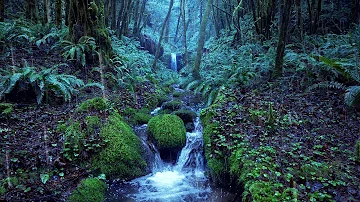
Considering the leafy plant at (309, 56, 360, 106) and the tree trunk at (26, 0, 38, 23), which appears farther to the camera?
the tree trunk at (26, 0, 38, 23)

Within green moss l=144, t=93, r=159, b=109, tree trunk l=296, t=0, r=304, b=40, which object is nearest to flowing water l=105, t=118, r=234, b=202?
green moss l=144, t=93, r=159, b=109

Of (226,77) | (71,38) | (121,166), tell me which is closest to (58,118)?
(121,166)

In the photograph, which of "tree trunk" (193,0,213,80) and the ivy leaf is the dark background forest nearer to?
the ivy leaf

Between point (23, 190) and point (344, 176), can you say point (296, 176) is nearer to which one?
point (344, 176)

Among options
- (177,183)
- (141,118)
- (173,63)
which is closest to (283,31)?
(141,118)

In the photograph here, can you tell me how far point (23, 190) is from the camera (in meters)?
4.40

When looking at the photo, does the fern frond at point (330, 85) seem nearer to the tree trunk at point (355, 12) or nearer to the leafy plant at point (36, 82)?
the tree trunk at point (355, 12)

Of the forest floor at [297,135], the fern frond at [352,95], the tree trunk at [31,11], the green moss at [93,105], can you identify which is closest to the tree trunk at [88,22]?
the green moss at [93,105]

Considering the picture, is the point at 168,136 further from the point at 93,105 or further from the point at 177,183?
the point at 93,105

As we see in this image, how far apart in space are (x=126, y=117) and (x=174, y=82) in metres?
9.25

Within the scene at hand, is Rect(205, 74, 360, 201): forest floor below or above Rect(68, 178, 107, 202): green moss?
above

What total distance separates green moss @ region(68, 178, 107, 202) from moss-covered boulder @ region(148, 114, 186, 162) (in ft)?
7.04

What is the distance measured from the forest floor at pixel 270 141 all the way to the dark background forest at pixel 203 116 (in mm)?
22

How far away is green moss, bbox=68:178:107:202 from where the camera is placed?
4.75 metres
